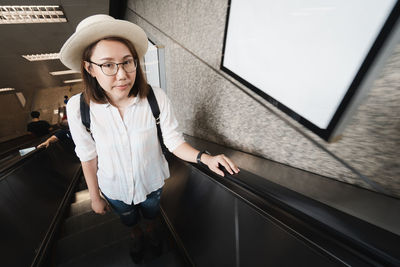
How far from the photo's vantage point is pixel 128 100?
1157mm

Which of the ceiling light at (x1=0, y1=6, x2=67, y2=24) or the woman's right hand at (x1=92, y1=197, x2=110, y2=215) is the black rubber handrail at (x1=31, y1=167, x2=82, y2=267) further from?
the ceiling light at (x1=0, y1=6, x2=67, y2=24)

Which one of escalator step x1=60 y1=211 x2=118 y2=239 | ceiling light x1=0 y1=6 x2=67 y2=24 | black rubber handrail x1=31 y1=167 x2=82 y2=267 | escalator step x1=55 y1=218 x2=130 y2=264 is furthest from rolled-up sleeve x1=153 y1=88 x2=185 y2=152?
ceiling light x1=0 y1=6 x2=67 y2=24

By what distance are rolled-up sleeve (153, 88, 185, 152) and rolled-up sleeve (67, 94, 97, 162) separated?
0.47 metres

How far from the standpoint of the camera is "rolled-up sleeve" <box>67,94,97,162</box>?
109cm

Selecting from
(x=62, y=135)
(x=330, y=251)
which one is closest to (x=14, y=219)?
(x=62, y=135)

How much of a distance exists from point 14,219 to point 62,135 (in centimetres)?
147

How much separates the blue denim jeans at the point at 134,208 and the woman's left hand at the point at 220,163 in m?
0.73

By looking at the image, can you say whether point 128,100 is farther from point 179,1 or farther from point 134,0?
point 134,0

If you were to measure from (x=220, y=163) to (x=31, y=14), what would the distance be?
19.0 ft

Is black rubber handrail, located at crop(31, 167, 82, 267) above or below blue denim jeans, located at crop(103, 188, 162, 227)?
below

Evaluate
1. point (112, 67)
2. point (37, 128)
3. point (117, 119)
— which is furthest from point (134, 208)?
point (37, 128)

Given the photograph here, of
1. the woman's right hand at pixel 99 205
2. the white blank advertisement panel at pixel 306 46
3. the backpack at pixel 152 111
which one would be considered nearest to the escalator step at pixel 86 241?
the woman's right hand at pixel 99 205

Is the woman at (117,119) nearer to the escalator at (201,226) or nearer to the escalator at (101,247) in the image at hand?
the escalator at (201,226)

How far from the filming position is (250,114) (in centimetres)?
116
